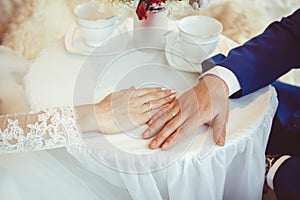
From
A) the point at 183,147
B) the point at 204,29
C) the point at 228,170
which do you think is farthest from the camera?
the point at 204,29

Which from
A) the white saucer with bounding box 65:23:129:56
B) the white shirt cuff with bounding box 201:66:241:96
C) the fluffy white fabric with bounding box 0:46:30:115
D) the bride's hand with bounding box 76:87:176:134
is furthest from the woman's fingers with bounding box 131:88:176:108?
the fluffy white fabric with bounding box 0:46:30:115

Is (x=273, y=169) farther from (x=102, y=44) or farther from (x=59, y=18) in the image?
(x=59, y=18)

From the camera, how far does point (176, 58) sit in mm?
1195

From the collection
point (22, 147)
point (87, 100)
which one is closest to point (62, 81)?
point (87, 100)

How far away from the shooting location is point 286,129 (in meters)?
1.23

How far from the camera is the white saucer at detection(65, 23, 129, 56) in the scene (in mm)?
1238

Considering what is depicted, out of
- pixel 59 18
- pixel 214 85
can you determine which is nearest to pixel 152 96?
pixel 214 85

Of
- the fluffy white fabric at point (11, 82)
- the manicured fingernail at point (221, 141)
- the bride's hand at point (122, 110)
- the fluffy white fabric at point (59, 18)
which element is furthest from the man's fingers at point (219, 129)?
the fluffy white fabric at point (59, 18)

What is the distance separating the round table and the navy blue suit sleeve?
0.04 m

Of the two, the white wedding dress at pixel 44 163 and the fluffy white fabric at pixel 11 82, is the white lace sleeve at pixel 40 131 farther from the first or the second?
the fluffy white fabric at pixel 11 82

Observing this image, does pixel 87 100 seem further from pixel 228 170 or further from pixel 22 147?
pixel 228 170

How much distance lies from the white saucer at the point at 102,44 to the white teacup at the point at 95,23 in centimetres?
2

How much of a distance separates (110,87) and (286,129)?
524 mm

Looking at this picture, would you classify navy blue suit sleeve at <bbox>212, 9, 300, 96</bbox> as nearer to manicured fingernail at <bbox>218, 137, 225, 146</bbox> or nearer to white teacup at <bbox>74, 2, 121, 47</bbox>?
manicured fingernail at <bbox>218, 137, 225, 146</bbox>
